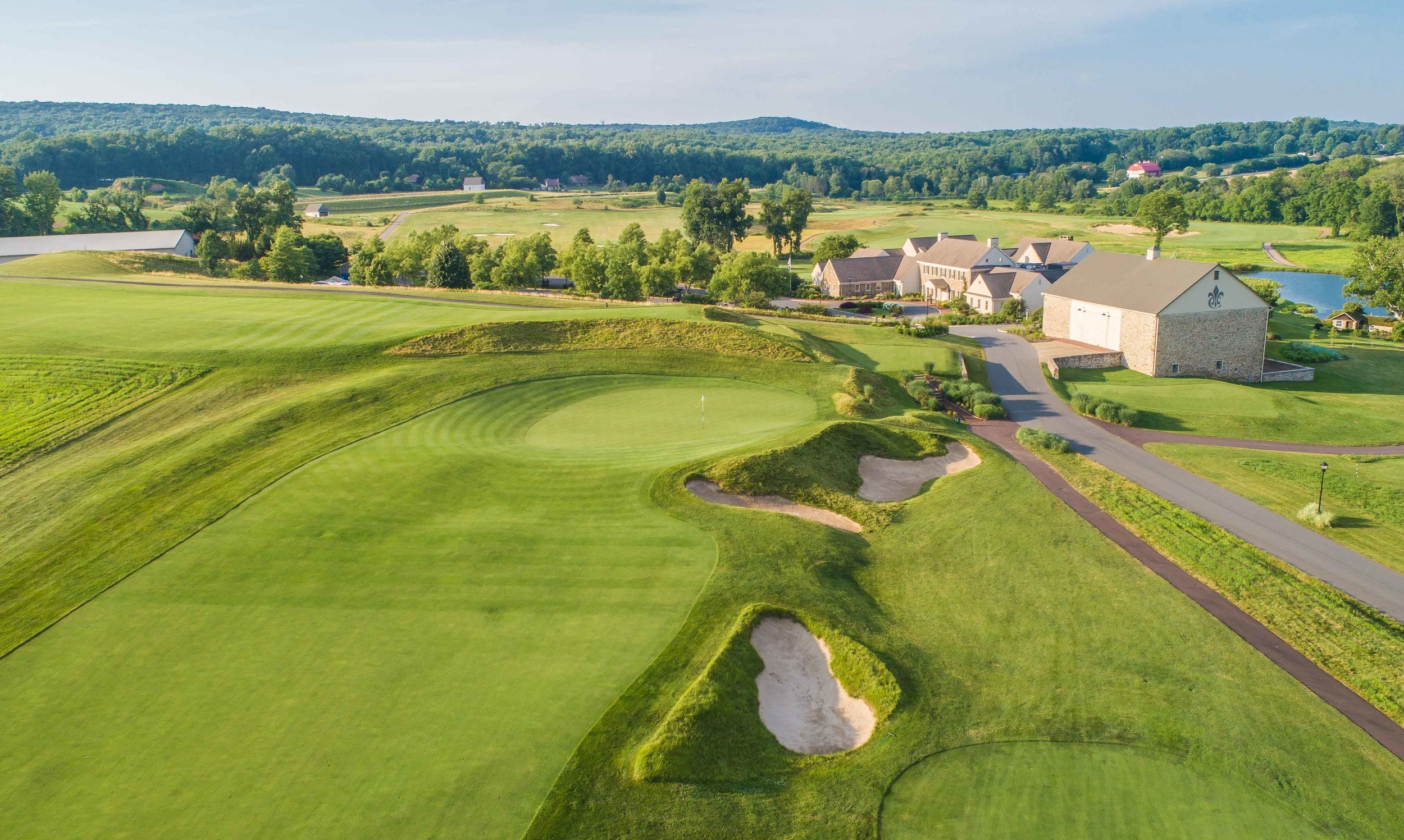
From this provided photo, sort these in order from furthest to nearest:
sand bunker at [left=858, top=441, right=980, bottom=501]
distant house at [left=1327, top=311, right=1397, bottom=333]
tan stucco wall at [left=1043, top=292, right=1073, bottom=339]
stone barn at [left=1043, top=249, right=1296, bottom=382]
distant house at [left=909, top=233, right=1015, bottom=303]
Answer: distant house at [left=909, top=233, right=1015, bottom=303]
distant house at [left=1327, top=311, right=1397, bottom=333]
tan stucco wall at [left=1043, top=292, right=1073, bottom=339]
stone barn at [left=1043, top=249, right=1296, bottom=382]
sand bunker at [left=858, top=441, right=980, bottom=501]

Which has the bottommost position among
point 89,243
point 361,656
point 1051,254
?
point 361,656

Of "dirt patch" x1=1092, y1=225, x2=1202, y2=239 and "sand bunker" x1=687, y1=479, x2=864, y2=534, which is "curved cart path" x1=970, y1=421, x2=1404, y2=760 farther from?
"dirt patch" x1=1092, y1=225, x2=1202, y2=239

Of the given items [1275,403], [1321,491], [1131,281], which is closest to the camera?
[1321,491]

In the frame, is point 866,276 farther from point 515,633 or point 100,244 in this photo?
point 515,633

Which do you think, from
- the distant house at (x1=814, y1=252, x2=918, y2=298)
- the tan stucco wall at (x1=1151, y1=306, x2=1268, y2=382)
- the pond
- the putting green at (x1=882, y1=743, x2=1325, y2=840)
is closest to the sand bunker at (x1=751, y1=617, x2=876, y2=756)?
the putting green at (x1=882, y1=743, x2=1325, y2=840)

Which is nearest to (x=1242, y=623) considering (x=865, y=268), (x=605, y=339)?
(x=605, y=339)

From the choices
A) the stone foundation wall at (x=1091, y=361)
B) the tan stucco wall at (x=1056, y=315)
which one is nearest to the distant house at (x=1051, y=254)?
the tan stucco wall at (x=1056, y=315)
